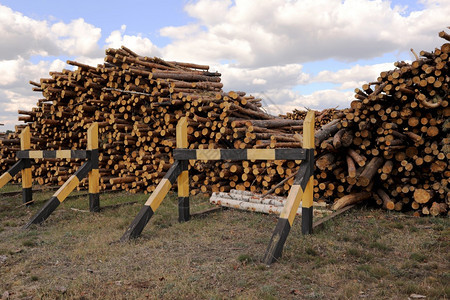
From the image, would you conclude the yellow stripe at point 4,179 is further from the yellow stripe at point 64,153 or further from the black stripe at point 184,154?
the black stripe at point 184,154

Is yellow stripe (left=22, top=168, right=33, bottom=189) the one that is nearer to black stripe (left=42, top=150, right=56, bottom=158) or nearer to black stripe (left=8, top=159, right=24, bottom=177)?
black stripe (left=8, top=159, right=24, bottom=177)

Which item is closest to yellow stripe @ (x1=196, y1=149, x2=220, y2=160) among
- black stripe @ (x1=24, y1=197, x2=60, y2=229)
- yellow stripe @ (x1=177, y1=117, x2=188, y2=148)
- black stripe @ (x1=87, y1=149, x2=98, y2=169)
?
yellow stripe @ (x1=177, y1=117, x2=188, y2=148)

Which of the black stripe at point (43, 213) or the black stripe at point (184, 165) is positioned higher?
the black stripe at point (184, 165)

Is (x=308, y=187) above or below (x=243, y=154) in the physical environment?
below

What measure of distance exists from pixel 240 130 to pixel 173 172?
93.3 inches

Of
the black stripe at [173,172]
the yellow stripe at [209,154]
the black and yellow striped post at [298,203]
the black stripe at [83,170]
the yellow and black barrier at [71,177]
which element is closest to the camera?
the black and yellow striped post at [298,203]

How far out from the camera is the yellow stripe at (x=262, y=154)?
17.1 feet

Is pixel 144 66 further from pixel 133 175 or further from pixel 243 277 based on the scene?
pixel 243 277

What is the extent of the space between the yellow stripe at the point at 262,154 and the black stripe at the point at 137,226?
68.4 inches

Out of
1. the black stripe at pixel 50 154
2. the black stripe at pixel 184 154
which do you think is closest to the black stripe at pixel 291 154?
the black stripe at pixel 184 154

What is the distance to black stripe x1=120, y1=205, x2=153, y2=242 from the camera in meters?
5.19

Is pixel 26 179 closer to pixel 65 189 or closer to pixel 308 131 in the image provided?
pixel 65 189

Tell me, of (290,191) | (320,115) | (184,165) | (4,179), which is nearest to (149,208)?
(184,165)

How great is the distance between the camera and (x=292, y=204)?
4590 millimetres
